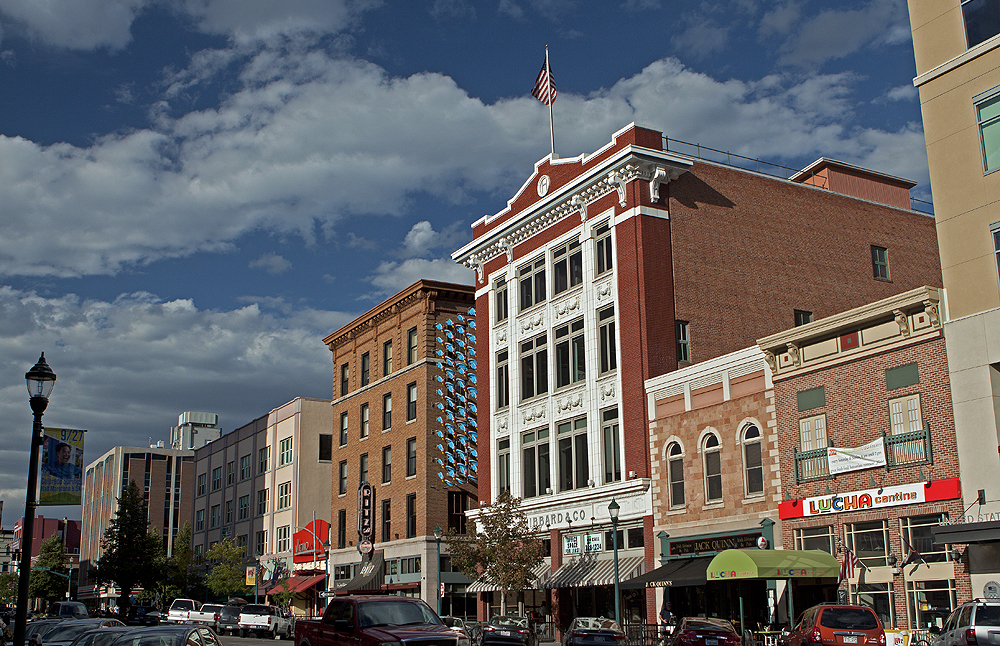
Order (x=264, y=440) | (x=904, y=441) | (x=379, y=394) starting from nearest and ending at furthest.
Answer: (x=904, y=441), (x=379, y=394), (x=264, y=440)

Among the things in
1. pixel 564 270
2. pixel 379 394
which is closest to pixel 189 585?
pixel 379 394

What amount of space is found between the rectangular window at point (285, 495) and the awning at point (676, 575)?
42.3 metres

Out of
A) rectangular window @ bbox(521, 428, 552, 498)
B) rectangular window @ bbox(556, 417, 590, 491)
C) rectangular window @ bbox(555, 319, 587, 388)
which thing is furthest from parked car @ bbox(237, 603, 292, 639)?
rectangular window @ bbox(555, 319, 587, 388)

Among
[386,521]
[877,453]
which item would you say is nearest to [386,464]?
[386,521]

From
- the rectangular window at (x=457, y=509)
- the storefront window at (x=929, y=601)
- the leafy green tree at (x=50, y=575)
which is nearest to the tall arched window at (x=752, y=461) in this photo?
the storefront window at (x=929, y=601)

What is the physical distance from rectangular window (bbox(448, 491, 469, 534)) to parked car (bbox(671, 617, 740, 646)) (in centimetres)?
3189

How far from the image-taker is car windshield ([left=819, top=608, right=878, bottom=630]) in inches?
889

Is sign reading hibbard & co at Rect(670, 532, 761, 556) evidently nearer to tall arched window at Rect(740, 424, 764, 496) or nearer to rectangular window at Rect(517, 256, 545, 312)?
tall arched window at Rect(740, 424, 764, 496)

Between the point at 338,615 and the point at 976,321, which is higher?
the point at 976,321

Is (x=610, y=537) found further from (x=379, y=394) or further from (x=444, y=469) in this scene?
(x=379, y=394)

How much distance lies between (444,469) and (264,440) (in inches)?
1186

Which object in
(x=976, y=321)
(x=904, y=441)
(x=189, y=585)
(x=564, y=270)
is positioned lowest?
(x=189, y=585)

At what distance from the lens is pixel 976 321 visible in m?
27.9

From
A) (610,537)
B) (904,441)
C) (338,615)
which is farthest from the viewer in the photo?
(610,537)
